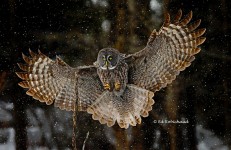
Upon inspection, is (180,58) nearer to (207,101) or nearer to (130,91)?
(130,91)

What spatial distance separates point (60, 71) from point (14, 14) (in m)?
0.43

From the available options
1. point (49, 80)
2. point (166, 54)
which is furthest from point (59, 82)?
point (166, 54)

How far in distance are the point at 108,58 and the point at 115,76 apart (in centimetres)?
7

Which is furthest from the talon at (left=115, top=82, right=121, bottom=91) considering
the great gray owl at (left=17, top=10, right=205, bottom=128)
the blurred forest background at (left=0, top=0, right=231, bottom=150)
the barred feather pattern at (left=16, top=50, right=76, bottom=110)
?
the blurred forest background at (left=0, top=0, right=231, bottom=150)

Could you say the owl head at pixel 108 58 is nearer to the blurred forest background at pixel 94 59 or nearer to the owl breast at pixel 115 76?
the owl breast at pixel 115 76

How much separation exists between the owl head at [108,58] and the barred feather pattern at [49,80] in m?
0.12

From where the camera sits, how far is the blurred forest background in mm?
1629

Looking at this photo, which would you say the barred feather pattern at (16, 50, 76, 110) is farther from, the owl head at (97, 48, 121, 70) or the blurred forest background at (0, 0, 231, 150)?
the blurred forest background at (0, 0, 231, 150)

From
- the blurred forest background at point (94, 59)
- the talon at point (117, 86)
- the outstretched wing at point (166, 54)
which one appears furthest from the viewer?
the blurred forest background at point (94, 59)

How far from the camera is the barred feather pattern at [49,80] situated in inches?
55.5

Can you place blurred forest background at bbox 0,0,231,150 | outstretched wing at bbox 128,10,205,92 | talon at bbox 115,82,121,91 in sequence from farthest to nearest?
blurred forest background at bbox 0,0,231,150 < talon at bbox 115,82,121,91 < outstretched wing at bbox 128,10,205,92

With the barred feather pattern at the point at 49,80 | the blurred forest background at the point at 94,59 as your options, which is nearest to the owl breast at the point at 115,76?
the barred feather pattern at the point at 49,80

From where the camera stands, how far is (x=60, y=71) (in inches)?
55.9

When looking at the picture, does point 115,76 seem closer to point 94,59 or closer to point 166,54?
point 166,54
